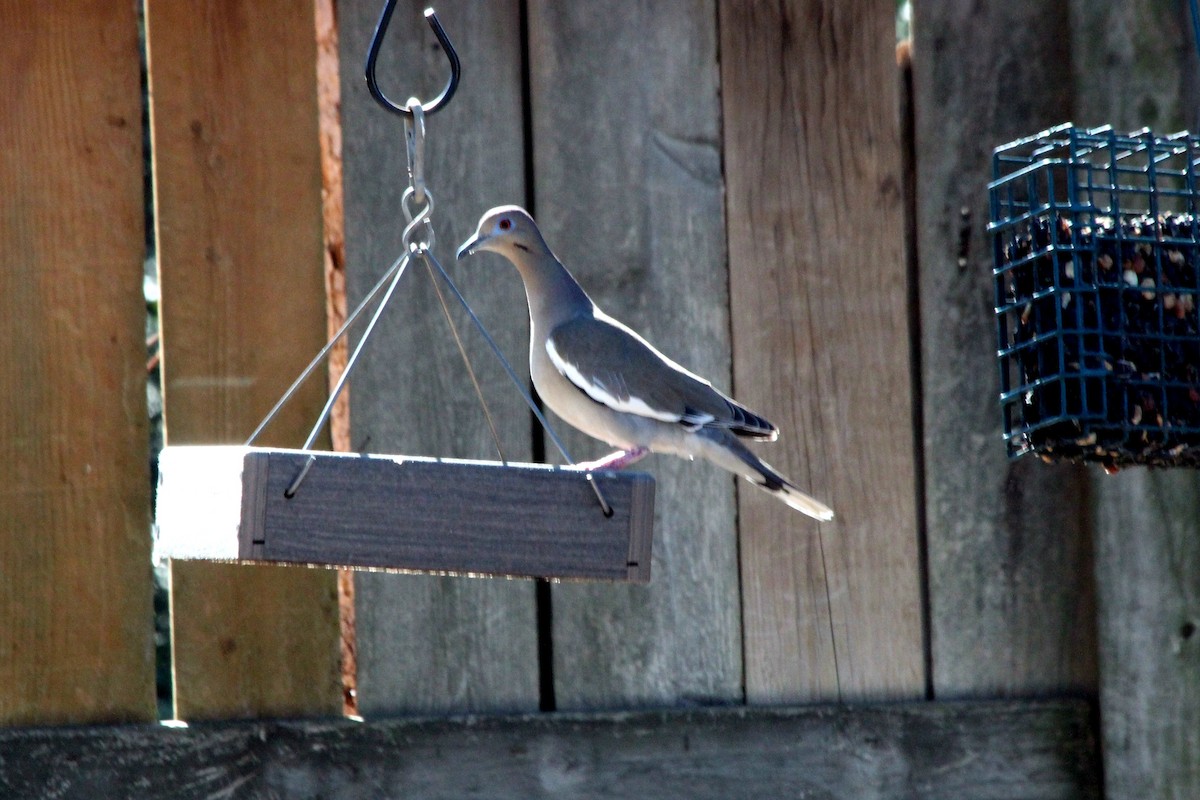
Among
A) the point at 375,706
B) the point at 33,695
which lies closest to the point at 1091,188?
the point at 375,706

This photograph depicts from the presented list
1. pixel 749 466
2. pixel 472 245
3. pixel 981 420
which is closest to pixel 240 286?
pixel 472 245

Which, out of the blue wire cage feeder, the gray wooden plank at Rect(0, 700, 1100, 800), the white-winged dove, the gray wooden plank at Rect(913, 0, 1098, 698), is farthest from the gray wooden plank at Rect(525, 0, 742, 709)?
the blue wire cage feeder

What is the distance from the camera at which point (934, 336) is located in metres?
4.50

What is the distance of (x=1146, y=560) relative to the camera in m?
A: 4.32

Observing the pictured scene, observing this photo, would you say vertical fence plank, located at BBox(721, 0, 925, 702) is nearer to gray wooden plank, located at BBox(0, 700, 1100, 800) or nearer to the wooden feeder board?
gray wooden plank, located at BBox(0, 700, 1100, 800)

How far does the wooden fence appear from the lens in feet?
13.4

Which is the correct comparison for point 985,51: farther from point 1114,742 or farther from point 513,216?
point 1114,742

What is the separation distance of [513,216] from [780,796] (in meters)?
1.58

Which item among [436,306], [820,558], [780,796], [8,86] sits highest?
[8,86]

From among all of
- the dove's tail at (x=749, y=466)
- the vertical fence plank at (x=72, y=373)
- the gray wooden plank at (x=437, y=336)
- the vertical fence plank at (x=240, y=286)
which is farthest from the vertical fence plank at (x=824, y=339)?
the vertical fence plank at (x=72, y=373)

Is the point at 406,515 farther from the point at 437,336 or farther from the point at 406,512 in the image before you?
the point at 437,336

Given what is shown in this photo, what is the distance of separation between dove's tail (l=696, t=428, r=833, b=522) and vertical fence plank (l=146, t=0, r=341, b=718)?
957mm

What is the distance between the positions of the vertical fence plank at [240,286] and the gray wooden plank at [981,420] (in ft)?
5.17

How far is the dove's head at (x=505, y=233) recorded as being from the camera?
391cm
